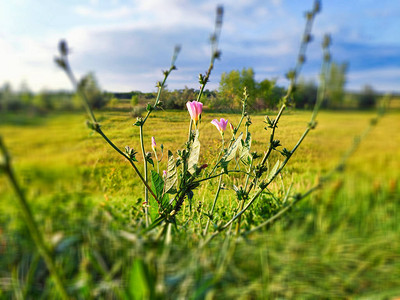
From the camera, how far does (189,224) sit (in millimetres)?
471

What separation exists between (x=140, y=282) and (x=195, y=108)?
20 centimetres

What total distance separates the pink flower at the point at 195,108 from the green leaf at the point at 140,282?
0.17 meters

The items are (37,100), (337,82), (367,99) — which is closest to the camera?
(37,100)

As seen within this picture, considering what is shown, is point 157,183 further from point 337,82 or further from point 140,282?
point 337,82

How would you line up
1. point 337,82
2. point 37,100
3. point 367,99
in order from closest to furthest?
1. point 37,100
2. point 337,82
3. point 367,99

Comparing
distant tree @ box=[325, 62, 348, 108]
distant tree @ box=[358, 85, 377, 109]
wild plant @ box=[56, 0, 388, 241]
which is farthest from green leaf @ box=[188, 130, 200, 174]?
distant tree @ box=[358, 85, 377, 109]

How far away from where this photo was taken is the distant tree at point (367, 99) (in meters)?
0.56

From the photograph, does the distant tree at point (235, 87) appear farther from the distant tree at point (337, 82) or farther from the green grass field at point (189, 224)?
the distant tree at point (337, 82)

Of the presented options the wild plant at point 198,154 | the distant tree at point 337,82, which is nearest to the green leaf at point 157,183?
the wild plant at point 198,154

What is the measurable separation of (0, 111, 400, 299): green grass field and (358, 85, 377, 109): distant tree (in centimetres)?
5

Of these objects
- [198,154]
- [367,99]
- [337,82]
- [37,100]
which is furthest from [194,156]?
[367,99]

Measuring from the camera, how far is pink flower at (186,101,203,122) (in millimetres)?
339

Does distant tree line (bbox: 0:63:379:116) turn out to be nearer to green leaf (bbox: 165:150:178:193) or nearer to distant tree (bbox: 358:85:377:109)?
green leaf (bbox: 165:150:178:193)

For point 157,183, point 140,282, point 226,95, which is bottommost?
point 140,282
